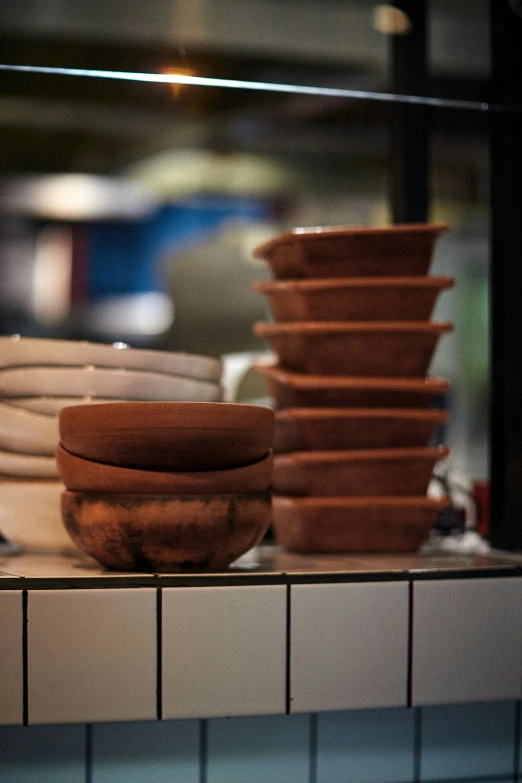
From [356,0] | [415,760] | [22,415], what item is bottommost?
[415,760]

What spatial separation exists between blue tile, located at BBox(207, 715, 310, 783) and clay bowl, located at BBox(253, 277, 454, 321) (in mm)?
483

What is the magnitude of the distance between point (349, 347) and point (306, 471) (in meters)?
0.16

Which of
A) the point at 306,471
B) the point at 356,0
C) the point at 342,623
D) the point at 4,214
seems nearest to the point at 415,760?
the point at 342,623

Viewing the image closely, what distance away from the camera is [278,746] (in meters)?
1.09

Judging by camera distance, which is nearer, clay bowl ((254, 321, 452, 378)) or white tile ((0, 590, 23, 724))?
white tile ((0, 590, 23, 724))

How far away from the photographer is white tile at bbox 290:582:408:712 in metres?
1.00

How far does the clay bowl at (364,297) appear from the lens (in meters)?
1.24

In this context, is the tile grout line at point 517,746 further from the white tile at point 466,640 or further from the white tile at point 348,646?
the white tile at point 348,646

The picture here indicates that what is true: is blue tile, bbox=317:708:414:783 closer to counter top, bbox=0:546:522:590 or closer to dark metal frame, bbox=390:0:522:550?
counter top, bbox=0:546:522:590

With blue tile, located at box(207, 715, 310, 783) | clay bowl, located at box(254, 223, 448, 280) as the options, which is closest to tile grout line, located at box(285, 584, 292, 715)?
blue tile, located at box(207, 715, 310, 783)

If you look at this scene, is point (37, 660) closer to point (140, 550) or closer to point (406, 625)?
point (140, 550)

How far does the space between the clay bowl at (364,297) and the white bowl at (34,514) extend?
373 millimetres

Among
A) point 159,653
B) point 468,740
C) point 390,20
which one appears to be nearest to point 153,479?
point 159,653

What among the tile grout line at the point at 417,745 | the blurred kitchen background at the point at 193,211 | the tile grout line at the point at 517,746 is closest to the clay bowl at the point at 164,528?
the tile grout line at the point at 417,745
